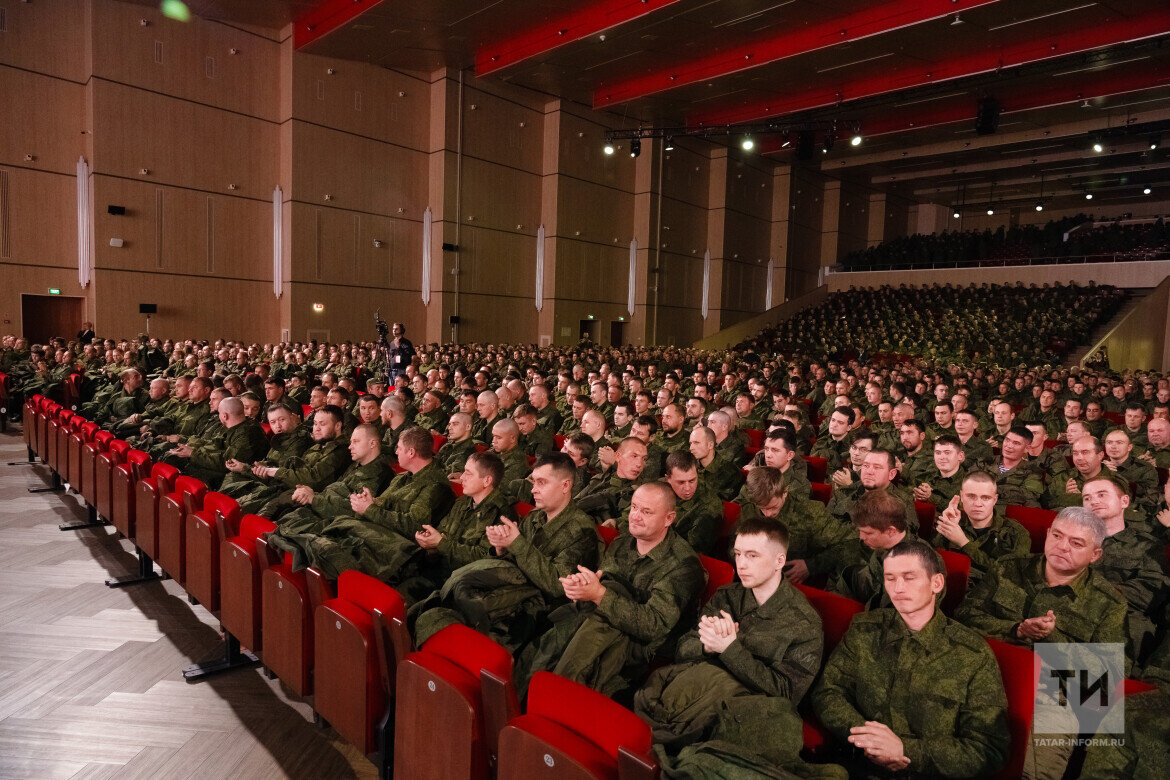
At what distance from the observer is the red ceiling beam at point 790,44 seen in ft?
39.4

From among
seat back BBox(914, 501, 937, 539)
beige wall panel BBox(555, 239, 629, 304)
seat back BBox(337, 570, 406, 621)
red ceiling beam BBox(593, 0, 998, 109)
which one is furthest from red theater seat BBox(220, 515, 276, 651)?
beige wall panel BBox(555, 239, 629, 304)

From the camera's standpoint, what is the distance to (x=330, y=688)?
8.31ft

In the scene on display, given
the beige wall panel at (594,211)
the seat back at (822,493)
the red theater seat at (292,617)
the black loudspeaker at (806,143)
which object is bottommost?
the red theater seat at (292,617)

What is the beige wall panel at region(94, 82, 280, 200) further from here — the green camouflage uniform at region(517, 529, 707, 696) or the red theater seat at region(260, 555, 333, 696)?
the green camouflage uniform at region(517, 529, 707, 696)

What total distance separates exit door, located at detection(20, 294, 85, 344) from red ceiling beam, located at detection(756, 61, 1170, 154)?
17829 millimetres

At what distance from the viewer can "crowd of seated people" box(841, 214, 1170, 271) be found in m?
22.1

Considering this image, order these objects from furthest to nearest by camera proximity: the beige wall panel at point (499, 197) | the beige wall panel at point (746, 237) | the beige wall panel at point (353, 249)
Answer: the beige wall panel at point (746, 237) < the beige wall panel at point (499, 197) < the beige wall panel at point (353, 249)

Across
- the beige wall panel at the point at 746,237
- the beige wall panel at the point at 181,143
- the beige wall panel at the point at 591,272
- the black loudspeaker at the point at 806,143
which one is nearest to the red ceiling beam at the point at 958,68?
the black loudspeaker at the point at 806,143

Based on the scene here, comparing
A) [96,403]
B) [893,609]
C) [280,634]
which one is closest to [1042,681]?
[893,609]

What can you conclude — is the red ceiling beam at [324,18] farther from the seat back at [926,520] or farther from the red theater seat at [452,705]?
the red theater seat at [452,705]

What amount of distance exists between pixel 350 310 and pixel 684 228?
11.1 meters

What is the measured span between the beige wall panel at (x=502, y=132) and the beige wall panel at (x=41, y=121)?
774cm

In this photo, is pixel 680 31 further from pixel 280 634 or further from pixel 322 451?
→ pixel 280 634

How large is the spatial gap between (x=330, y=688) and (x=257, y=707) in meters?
0.81
